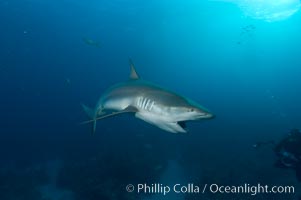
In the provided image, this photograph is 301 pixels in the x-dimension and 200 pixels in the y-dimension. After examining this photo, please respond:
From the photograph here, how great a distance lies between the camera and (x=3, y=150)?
31094 millimetres

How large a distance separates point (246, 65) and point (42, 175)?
156911 millimetres

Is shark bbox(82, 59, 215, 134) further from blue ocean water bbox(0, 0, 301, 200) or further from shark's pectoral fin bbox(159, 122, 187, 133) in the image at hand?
blue ocean water bbox(0, 0, 301, 200)

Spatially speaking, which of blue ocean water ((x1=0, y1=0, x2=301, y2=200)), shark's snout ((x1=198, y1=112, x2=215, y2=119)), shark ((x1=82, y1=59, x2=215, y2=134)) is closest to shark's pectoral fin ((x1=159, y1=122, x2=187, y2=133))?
shark ((x1=82, y1=59, x2=215, y2=134))

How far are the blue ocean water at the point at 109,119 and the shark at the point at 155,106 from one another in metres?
2.15

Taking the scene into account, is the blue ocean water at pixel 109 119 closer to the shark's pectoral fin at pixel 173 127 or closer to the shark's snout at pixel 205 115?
the shark's pectoral fin at pixel 173 127

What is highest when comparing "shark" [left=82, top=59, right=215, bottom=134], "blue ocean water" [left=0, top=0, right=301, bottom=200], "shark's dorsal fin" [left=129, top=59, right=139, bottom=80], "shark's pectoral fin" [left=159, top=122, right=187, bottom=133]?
"blue ocean water" [left=0, top=0, right=301, bottom=200]

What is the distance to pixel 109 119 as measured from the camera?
35938 millimetres

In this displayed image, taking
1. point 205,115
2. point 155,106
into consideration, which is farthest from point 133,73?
point 205,115

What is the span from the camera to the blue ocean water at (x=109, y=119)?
1977 cm

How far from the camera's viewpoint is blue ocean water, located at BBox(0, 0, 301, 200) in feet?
64.8

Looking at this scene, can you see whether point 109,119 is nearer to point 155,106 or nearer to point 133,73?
point 133,73

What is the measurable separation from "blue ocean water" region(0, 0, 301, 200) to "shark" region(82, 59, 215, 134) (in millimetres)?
2153

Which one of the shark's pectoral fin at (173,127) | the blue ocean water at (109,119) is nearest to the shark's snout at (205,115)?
the shark's pectoral fin at (173,127)

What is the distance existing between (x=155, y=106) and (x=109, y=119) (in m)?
30.8
